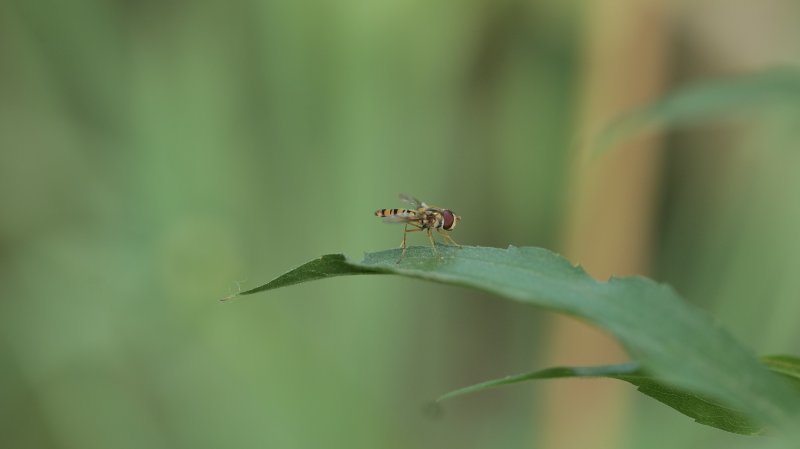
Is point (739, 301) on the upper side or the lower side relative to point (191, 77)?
lower

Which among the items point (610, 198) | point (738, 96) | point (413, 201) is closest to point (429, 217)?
point (413, 201)

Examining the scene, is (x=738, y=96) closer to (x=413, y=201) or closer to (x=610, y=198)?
(x=413, y=201)

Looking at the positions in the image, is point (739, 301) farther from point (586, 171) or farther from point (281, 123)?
point (281, 123)

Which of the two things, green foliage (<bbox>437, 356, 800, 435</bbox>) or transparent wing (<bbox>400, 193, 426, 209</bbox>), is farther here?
transparent wing (<bbox>400, 193, 426, 209</bbox>)

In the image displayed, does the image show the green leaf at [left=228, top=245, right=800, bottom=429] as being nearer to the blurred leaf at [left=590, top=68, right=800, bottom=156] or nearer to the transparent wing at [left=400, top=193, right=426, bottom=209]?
the blurred leaf at [left=590, top=68, right=800, bottom=156]

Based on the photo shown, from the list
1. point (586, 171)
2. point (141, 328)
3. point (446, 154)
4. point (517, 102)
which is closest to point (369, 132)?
point (446, 154)

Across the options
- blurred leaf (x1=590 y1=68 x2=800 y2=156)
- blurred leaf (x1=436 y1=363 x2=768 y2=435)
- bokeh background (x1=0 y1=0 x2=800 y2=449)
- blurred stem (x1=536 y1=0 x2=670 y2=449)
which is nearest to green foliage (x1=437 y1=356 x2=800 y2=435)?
blurred leaf (x1=436 y1=363 x2=768 y2=435)

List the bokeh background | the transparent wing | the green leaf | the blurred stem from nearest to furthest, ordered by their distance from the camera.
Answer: the green leaf → the transparent wing → the bokeh background → the blurred stem
